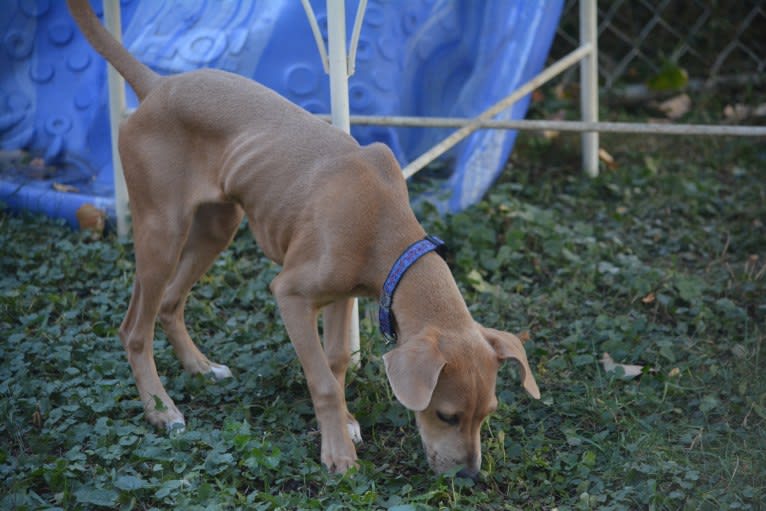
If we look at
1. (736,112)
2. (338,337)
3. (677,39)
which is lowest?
(736,112)

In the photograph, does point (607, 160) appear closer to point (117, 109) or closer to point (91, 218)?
point (117, 109)

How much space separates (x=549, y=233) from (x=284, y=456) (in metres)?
2.32

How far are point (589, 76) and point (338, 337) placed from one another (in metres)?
3.15

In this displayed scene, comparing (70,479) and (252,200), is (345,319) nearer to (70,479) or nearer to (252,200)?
(252,200)

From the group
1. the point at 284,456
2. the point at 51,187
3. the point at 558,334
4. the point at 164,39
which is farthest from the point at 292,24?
the point at 284,456

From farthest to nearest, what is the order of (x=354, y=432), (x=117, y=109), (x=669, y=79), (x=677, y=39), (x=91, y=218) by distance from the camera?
(x=677, y=39), (x=669, y=79), (x=91, y=218), (x=117, y=109), (x=354, y=432)

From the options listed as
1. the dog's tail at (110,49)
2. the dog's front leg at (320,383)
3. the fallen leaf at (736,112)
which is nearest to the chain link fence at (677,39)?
the fallen leaf at (736,112)

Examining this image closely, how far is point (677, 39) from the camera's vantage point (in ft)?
25.6

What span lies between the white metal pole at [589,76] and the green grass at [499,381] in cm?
41

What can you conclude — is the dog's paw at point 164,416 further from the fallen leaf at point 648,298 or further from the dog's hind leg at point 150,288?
the fallen leaf at point 648,298

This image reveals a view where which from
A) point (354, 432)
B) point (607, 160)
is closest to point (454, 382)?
point (354, 432)

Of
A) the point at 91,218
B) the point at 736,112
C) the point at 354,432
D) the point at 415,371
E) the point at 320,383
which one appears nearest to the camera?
the point at 415,371

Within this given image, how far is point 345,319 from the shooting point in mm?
3738

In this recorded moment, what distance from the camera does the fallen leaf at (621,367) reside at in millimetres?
3918
